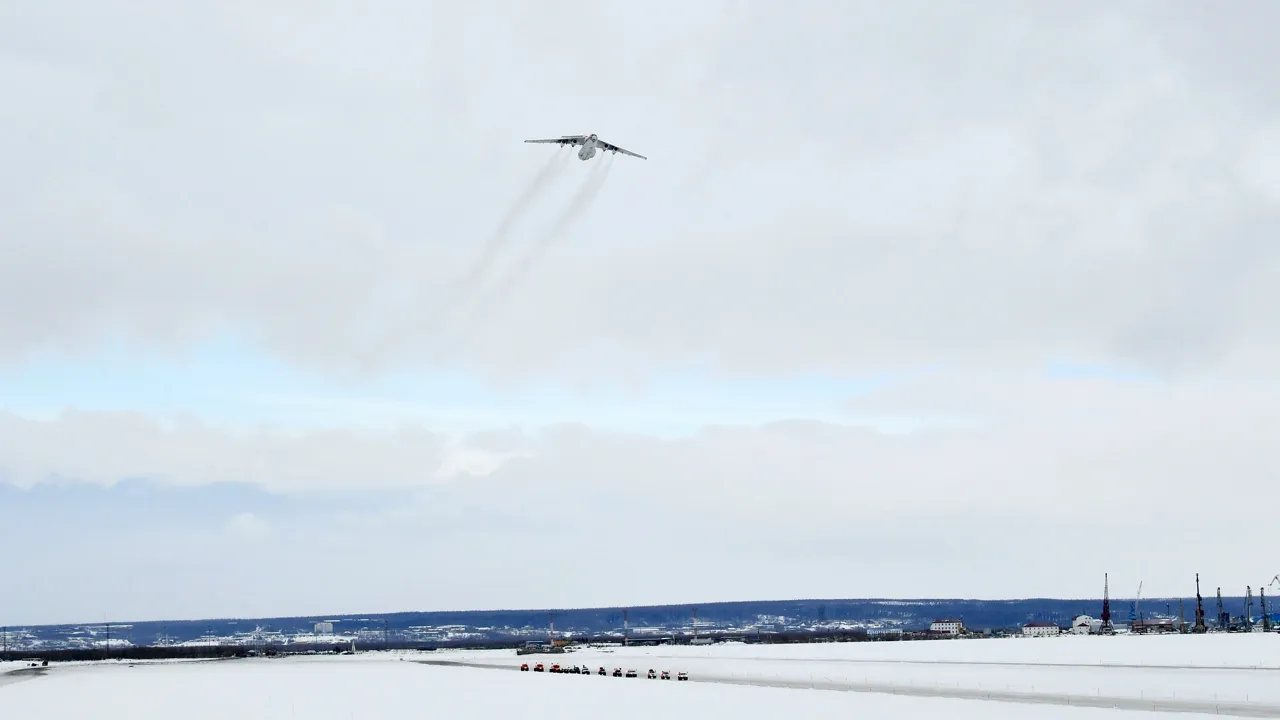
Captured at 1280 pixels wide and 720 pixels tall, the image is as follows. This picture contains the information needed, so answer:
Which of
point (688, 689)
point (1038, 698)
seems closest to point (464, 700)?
point (688, 689)

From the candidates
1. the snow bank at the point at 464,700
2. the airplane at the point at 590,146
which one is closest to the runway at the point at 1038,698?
the snow bank at the point at 464,700

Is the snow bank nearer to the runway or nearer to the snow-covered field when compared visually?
the snow-covered field

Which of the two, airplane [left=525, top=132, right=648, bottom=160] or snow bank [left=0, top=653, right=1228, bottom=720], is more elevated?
airplane [left=525, top=132, right=648, bottom=160]

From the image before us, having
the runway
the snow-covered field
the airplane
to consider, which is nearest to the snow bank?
the snow-covered field

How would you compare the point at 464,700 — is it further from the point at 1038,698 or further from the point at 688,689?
the point at 1038,698

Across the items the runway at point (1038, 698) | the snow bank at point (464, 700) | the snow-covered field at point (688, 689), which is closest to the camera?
the runway at point (1038, 698)

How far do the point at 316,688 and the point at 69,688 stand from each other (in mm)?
33096

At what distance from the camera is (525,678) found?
121375mm

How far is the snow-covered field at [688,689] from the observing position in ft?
256

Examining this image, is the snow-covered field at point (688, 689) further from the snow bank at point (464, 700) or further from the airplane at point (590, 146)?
the airplane at point (590, 146)

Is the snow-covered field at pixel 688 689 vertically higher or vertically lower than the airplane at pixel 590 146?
lower

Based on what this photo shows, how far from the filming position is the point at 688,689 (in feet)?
315

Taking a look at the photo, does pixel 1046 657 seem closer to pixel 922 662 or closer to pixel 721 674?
pixel 922 662

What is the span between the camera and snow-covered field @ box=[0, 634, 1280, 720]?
256 ft
